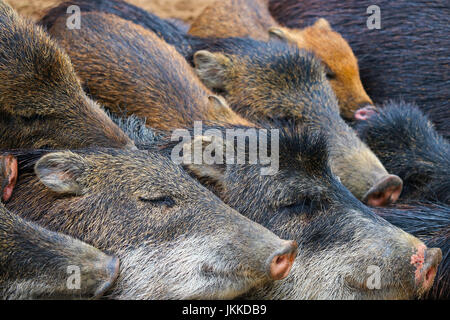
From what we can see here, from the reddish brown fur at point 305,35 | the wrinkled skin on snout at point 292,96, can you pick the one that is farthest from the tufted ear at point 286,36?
the wrinkled skin on snout at point 292,96

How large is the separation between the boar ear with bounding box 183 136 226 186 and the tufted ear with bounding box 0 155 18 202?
29.6 inches

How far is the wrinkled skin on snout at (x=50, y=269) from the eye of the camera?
8.64 feet

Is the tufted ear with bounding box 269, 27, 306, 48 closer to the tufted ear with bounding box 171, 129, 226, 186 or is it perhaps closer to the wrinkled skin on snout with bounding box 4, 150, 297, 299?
the tufted ear with bounding box 171, 129, 226, 186

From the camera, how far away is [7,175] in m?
3.03

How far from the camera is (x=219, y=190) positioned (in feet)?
10.7

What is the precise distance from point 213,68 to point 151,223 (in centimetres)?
184

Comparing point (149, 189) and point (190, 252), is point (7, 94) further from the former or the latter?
point (190, 252)

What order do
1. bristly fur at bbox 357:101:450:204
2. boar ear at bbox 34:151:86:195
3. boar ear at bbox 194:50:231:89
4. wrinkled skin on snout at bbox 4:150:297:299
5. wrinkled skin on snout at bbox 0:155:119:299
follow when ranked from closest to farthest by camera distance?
1. wrinkled skin on snout at bbox 0:155:119:299
2. wrinkled skin on snout at bbox 4:150:297:299
3. boar ear at bbox 34:151:86:195
4. bristly fur at bbox 357:101:450:204
5. boar ear at bbox 194:50:231:89

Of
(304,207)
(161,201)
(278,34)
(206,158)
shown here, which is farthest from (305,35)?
(161,201)

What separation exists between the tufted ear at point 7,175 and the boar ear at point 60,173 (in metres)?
0.15

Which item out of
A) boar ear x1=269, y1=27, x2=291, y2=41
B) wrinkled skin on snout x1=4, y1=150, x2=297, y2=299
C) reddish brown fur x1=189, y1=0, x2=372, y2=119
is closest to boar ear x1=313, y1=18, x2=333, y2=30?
reddish brown fur x1=189, y1=0, x2=372, y2=119

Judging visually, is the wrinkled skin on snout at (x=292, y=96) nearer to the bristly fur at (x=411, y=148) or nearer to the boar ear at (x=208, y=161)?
the bristly fur at (x=411, y=148)

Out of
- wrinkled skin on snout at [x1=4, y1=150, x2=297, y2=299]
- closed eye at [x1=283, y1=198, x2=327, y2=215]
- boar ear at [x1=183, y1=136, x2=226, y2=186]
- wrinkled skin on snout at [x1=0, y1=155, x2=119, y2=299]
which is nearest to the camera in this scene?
wrinkled skin on snout at [x1=0, y1=155, x2=119, y2=299]

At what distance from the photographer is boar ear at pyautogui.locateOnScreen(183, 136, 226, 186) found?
326 centimetres
